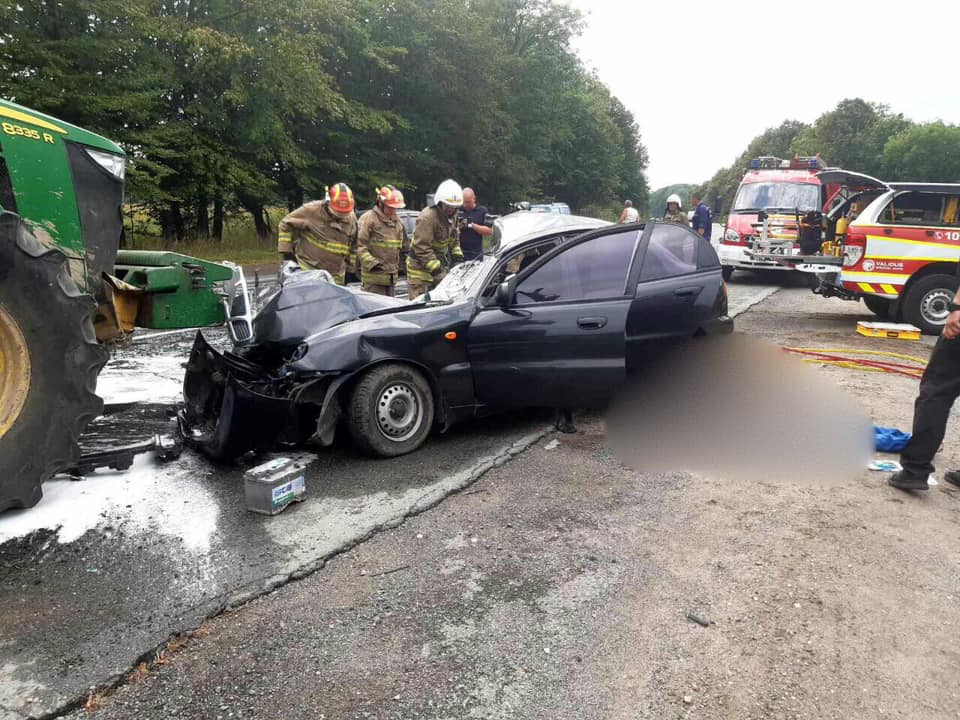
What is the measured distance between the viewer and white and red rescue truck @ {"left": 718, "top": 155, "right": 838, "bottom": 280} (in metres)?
13.6

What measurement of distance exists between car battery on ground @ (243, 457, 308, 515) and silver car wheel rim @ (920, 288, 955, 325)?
8.53 meters

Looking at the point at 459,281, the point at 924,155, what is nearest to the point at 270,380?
the point at 459,281

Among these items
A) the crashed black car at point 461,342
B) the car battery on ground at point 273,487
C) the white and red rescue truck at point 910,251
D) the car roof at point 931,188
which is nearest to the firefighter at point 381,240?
the crashed black car at point 461,342

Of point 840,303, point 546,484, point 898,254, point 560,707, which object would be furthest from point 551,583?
point 840,303

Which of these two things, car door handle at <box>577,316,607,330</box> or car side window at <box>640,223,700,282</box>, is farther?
car side window at <box>640,223,700,282</box>

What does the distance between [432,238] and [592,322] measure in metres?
2.86

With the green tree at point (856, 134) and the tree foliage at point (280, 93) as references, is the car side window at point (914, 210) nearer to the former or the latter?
the tree foliage at point (280, 93)

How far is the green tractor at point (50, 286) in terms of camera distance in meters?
3.26

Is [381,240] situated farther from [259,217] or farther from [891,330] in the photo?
[259,217]

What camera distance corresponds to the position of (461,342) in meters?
4.63

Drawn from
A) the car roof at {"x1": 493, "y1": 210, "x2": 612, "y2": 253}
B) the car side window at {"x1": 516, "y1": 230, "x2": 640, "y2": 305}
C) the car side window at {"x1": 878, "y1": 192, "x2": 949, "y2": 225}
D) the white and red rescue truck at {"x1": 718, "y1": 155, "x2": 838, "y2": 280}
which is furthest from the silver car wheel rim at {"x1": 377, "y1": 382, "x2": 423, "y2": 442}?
the white and red rescue truck at {"x1": 718, "y1": 155, "x2": 838, "y2": 280}

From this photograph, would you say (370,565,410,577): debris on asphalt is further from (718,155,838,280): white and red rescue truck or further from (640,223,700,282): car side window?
(718,155,838,280): white and red rescue truck

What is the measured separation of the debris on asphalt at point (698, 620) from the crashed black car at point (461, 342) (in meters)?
2.22

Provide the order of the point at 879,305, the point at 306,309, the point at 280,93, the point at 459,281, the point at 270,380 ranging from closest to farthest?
the point at 270,380, the point at 306,309, the point at 459,281, the point at 879,305, the point at 280,93
